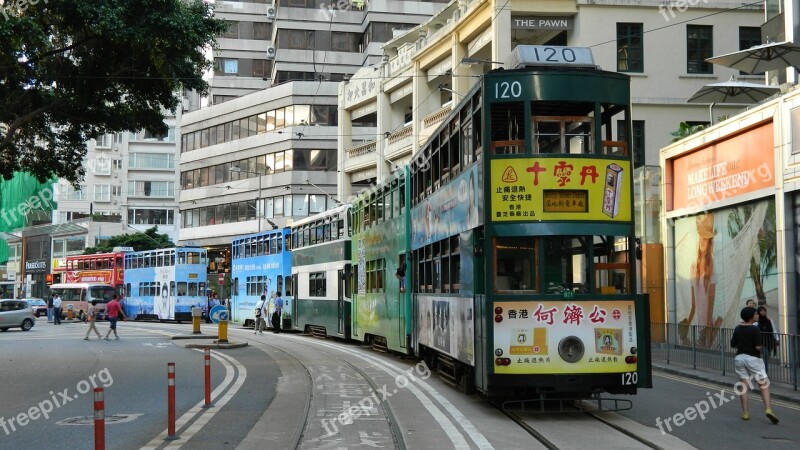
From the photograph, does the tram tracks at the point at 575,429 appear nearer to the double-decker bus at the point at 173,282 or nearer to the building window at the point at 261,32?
the double-decker bus at the point at 173,282

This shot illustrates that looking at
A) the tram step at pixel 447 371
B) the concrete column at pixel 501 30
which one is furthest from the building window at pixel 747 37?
the tram step at pixel 447 371

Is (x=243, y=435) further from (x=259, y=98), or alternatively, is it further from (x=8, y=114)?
(x=259, y=98)

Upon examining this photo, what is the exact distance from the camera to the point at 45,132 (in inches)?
784

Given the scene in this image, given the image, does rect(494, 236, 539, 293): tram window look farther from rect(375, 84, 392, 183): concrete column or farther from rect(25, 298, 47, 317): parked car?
rect(25, 298, 47, 317): parked car

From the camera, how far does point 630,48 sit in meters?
31.5

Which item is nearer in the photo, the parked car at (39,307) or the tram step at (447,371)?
the tram step at (447,371)

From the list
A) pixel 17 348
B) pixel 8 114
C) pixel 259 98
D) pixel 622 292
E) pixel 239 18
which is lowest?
pixel 17 348

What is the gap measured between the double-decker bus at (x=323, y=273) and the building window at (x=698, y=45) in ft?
48.5

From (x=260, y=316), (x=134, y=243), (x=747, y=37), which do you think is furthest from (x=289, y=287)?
(x=134, y=243)

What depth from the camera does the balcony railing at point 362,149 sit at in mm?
45625

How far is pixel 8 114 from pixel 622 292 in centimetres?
1316

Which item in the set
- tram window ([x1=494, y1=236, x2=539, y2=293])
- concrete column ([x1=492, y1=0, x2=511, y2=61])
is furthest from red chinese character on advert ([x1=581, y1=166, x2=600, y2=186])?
concrete column ([x1=492, y1=0, x2=511, y2=61])

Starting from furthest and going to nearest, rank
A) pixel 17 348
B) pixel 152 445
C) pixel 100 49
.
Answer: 1. pixel 17 348
2. pixel 100 49
3. pixel 152 445

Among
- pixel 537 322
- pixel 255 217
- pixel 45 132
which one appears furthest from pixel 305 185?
pixel 537 322
